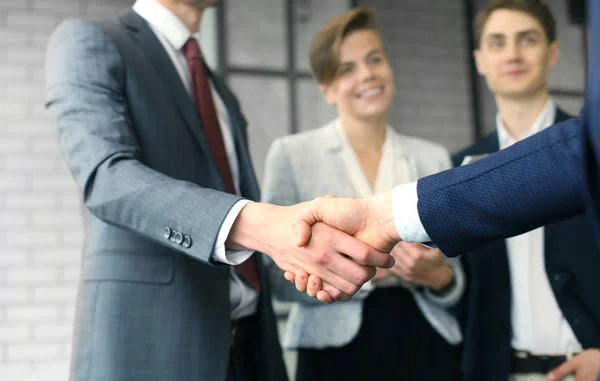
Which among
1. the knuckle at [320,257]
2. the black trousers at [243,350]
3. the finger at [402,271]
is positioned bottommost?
the black trousers at [243,350]

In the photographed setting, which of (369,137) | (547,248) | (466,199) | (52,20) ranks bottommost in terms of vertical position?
(547,248)

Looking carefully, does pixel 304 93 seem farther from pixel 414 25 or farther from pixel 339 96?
pixel 339 96

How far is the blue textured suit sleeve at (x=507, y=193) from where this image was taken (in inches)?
43.4

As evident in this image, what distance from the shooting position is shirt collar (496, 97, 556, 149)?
2.40m

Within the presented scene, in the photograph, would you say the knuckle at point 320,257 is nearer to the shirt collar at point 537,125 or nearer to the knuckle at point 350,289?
the knuckle at point 350,289

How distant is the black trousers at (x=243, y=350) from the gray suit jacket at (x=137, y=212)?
16 cm

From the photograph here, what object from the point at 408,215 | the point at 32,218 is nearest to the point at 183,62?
the point at 408,215

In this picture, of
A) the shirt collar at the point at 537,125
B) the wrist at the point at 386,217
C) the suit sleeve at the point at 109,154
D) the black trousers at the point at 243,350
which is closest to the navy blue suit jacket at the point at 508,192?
the wrist at the point at 386,217

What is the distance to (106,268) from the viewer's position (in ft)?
5.33

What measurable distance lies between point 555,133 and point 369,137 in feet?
4.85

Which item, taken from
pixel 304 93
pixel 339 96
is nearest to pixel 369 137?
pixel 339 96

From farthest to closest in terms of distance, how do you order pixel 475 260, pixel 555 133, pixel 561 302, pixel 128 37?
pixel 475 260 < pixel 561 302 < pixel 128 37 < pixel 555 133

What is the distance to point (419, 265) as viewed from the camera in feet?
7.28

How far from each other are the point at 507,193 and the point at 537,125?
1.32m
